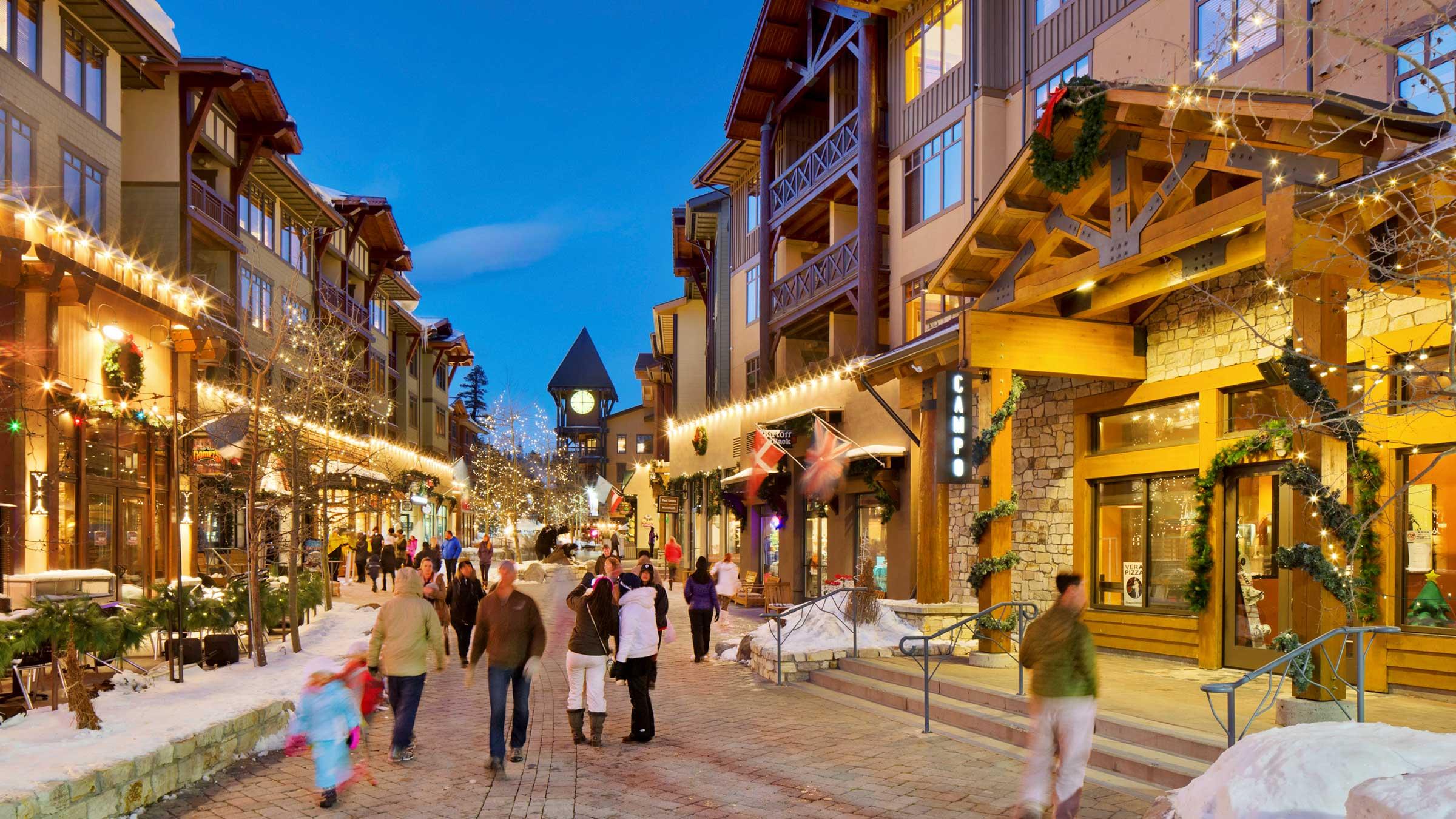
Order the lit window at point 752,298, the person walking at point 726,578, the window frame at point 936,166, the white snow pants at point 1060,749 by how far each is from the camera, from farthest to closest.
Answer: the lit window at point 752,298, the person walking at point 726,578, the window frame at point 936,166, the white snow pants at point 1060,749

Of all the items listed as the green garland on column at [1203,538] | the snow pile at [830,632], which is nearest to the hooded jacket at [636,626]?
the snow pile at [830,632]

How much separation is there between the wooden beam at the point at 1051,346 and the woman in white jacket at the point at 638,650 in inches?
205

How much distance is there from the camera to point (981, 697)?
11.7 m

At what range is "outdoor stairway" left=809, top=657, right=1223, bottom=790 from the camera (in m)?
8.72

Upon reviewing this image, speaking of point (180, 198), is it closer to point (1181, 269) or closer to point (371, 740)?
point (371, 740)

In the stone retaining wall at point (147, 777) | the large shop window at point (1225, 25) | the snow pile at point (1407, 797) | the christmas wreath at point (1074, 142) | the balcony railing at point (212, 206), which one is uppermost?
the balcony railing at point (212, 206)

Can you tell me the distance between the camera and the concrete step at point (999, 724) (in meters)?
8.62

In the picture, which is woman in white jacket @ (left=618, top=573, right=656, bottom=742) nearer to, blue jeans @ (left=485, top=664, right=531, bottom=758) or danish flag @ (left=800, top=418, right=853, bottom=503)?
blue jeans @ (left=485, top=664, right=531, bottom=758)

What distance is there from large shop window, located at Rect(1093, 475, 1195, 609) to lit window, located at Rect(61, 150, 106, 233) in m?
17.9

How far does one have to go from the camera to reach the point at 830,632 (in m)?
16.2

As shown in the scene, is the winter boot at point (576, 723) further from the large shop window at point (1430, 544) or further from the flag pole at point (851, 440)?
the flag pole at point (851, 440)

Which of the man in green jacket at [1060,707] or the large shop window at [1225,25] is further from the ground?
the large shop window at [1225,25]

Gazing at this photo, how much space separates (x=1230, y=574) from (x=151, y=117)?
25730mm

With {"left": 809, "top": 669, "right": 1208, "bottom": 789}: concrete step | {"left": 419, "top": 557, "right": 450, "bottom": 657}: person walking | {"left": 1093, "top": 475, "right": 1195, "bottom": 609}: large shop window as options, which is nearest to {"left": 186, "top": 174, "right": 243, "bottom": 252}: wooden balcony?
{"left": 419, "top": 557, "right": 450, "bottom": 657}: person walking
